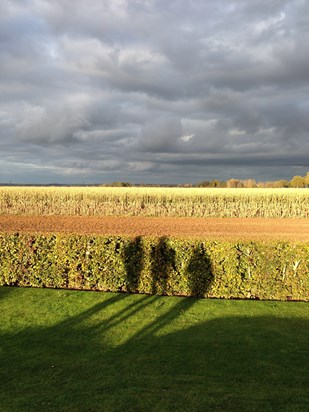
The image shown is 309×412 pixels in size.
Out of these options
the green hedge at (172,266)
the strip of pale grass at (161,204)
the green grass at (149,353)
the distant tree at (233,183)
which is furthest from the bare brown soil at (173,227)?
the distant tree at (233,183)

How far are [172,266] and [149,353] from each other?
147 inches

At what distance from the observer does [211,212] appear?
38750mm

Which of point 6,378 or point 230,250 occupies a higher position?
point 230,250

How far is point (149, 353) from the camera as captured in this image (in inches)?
278

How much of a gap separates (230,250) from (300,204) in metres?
32.2

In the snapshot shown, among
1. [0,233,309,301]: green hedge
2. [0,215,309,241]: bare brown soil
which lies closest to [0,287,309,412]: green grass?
[0,233,309,301]: green hedge

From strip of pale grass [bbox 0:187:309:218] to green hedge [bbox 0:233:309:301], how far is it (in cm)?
2740

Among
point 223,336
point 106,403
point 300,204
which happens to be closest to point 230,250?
point 223,336

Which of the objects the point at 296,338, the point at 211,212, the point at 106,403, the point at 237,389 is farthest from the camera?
the point at 211,212

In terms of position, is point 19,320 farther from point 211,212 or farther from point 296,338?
point 211,212

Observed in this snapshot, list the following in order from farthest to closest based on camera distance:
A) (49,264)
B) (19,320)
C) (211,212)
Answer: (211,212), (49,264), (19,320)

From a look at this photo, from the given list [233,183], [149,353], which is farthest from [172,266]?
[233,183]

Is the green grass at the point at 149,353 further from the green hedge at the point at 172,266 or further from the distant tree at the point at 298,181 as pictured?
the distant tree at the point at 298,181

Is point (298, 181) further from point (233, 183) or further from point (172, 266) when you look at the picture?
point (172, 266)
